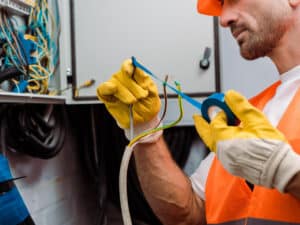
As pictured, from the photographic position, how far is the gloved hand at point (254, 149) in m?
0.55

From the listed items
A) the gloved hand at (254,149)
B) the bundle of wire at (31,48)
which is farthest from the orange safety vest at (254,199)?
the bundle of wire at (31,48)

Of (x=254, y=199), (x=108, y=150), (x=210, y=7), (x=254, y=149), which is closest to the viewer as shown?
(x=254, y=149)

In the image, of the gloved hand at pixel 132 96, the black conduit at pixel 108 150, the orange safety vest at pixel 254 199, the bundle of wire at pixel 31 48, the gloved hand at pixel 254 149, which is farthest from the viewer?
the black conduit at pixel 108 150

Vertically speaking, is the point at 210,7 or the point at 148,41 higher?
the point at 210,7

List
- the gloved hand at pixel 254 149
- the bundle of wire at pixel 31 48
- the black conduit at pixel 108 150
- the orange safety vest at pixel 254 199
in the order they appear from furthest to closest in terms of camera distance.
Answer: the black conduit at pixel 108 150
the bundle of wire at pixel 31 48
the orange safety vest at pixel 254 199
the gloved hand at pixel 254 149

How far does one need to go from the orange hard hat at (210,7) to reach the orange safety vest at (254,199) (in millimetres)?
335

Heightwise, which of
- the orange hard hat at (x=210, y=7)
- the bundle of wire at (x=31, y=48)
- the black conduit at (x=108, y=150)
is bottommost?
the black conduit at (x=108, y=150)

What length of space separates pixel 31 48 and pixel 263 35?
80 cm

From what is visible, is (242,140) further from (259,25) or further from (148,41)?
(148,41)

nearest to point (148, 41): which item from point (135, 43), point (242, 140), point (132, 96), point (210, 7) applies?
point (135, 43)

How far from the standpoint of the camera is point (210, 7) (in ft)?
3.44

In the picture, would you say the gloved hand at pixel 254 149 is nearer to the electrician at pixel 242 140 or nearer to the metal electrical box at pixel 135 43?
the electrician at pixel 242 140

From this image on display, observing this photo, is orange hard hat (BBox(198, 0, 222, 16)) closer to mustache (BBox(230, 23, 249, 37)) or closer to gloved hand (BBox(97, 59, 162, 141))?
mustache (BBox(230, 23, 249, 37))

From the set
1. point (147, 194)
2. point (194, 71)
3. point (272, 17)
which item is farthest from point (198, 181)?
point (272, 17)
